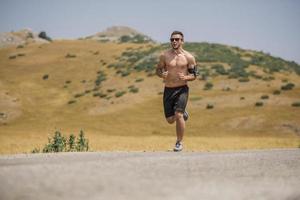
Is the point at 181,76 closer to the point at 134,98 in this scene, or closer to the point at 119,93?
the point at 134,98

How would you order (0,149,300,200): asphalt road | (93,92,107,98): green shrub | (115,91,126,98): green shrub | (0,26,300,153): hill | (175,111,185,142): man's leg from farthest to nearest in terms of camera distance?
(93,92,107,98): green shrub → (115,91,126,98): green shrub → (0,26,300,153): hill → (175,111,185,142): man's leg → (0,149,300,200): asphalt road

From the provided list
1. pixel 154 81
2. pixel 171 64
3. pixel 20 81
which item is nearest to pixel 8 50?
pixel 20 81

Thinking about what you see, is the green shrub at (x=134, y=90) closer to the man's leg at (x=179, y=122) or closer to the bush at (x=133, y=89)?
the bush at (x=133, y=89)

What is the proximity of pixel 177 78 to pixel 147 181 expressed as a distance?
16.6ft

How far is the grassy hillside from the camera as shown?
26.4m

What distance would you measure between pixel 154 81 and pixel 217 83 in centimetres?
620

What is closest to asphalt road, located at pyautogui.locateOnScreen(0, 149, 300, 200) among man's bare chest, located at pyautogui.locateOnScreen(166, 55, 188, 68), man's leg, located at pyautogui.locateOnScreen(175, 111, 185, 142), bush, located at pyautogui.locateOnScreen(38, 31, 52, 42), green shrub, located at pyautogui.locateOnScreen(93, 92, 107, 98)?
man's leg, located at pyautogui.locateOnScreen(175, 111, 185, 142)

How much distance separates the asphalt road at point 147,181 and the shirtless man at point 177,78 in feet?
10.3

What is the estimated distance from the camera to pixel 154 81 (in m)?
50.2

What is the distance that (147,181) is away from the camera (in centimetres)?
490

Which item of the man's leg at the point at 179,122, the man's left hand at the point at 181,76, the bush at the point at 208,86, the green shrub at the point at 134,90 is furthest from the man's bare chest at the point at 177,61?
the bush at the point at 208,86

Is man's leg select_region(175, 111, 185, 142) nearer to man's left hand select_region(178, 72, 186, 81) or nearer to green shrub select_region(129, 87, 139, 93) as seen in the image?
man's left hand select_region(178, 72, 186, 81)

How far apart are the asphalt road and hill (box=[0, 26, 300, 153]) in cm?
1284

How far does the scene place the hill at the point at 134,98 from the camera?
87.1ft
